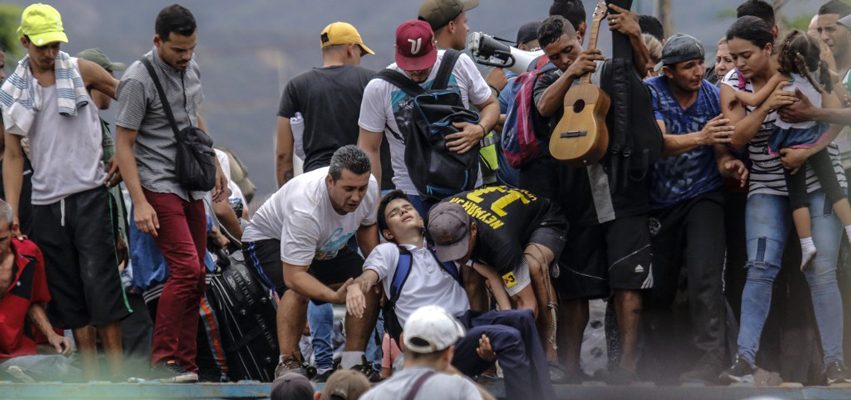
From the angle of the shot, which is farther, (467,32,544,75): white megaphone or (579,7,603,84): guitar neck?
(467,32,544,75): white megaphone

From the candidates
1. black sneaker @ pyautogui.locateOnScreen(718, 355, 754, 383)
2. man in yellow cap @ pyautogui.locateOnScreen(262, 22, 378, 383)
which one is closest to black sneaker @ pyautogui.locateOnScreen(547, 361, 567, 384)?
black sneaker @ pyautogui.locateOnScreen(718, 355, 754, 383)

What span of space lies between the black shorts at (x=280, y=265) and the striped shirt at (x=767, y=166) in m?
2.38

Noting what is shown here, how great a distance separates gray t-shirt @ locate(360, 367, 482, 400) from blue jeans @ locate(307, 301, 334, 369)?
2726 millimetres

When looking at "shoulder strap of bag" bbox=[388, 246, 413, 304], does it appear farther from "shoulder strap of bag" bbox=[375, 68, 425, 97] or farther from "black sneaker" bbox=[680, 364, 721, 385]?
"black sneaker" bbox=[680, 364, 721, 385]

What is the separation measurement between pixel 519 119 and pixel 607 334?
1376 mm

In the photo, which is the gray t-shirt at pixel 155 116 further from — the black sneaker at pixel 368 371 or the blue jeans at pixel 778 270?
the blue jeans at pixel 778 270

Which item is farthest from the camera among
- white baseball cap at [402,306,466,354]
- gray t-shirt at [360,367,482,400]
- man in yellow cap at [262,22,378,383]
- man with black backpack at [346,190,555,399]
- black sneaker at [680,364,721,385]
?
man in yellow cap at [262,22,378,383]

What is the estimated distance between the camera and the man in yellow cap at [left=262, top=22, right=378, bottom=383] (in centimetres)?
751

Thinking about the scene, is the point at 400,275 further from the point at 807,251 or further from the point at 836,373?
the point at 836,373

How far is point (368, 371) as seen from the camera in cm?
671

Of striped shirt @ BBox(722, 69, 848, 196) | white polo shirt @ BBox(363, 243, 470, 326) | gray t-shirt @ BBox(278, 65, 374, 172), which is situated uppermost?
gray t-shirt @ BBox(278, 65, 374, 172)

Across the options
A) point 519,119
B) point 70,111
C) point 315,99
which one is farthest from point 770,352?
point 70,111

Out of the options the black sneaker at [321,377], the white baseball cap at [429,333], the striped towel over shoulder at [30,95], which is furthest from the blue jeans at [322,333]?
the white baseball cap at [429,333]

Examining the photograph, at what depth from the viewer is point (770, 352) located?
6.75 meters
